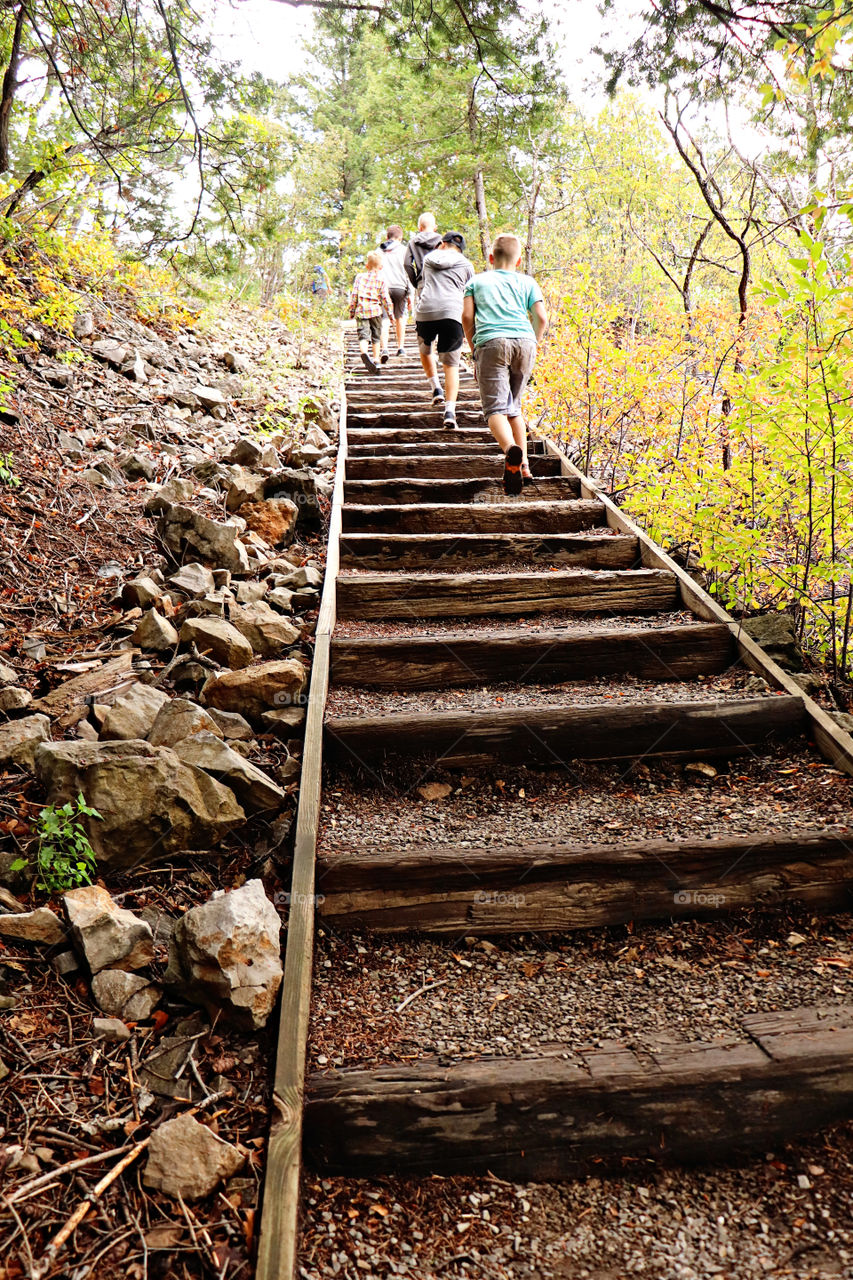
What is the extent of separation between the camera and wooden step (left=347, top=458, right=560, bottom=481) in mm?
5902

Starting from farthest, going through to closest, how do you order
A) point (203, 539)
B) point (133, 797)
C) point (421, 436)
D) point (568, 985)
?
point (421, 436) < point (203, 539) < point (133, 797) < point (568, 985)

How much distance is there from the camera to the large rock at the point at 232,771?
2609mm

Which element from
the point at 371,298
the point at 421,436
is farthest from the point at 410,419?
the point at 371,298

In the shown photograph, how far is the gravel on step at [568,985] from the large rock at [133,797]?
1.78 ft

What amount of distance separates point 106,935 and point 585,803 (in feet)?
5.50

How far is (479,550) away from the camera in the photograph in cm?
460

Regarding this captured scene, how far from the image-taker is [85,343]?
6.81 m

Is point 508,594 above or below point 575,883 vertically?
above

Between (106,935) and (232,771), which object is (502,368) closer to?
(232,771)

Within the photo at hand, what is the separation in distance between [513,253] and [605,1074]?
528cm

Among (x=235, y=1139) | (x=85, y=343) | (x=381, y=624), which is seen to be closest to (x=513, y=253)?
(x=381, y=624)

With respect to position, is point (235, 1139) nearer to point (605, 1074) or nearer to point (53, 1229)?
point (53, 1229)

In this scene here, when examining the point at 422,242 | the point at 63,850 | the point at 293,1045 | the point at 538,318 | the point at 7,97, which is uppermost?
the point at 422,242

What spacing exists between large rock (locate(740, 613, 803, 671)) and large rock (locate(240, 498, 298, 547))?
9.60 feet
